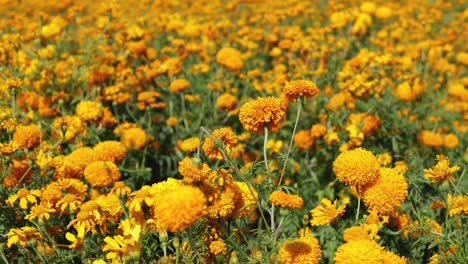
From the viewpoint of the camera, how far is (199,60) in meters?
6.30

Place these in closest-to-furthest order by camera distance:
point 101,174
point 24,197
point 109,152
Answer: point 24,197 → point 101,174 → point 109,152

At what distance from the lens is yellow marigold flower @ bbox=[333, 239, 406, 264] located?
181 cm

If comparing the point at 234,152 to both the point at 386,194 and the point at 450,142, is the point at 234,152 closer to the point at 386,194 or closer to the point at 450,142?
the point at 386,194

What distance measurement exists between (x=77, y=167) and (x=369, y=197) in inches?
63.9

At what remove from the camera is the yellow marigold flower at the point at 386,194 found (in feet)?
6.95

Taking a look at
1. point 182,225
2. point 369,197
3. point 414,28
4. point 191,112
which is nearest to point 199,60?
point 191,112

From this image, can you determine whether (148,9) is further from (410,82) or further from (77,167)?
(77,167)

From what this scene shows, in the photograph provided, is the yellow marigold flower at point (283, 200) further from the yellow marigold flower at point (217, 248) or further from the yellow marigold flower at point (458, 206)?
the yellow marigold flower at point (458, 206)

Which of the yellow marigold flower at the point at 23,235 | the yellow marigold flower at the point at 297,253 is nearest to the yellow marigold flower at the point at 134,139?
the yellow marigold flower at the point at 23,235

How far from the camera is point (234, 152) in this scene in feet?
9.05

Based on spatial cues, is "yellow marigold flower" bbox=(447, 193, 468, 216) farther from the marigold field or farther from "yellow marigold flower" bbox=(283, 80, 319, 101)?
"yellow marigold flower" bbox=(283, 80, 319, 101)

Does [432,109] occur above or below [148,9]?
below

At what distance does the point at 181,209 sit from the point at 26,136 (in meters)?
1.84

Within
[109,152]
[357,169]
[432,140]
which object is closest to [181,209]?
[357,169]
